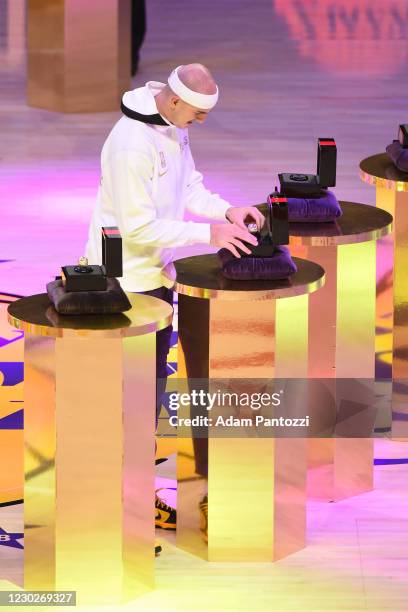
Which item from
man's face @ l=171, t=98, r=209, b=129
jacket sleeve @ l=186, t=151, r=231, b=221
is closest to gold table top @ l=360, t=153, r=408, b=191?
jacket sleeve @ l=186, t=151, r=231, b=221

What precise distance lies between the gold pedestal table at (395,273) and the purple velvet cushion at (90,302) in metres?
1.60

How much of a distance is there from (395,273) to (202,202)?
1.09m

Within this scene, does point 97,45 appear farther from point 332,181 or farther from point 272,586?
point 272,586

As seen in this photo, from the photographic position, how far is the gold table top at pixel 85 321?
4.35 meters

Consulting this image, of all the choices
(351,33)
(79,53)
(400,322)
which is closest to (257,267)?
(400,322)

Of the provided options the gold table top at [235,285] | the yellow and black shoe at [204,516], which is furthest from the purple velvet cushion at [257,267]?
the yellow and black shoe at [204,516]

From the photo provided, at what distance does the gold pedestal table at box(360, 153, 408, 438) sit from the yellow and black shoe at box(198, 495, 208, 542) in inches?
50.2

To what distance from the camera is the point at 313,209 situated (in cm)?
540

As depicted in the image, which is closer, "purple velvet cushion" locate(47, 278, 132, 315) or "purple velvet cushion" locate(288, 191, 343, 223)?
"purple velvet cushion" locate(47, 278, 132, 315)

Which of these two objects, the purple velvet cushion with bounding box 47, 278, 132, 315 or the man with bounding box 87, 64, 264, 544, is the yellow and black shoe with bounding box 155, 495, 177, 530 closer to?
the man with bounding box 87, 64, 264, 544

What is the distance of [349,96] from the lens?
39.0 feet

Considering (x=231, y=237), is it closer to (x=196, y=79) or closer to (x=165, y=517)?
(x=196, y=79)

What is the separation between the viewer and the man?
485 cm

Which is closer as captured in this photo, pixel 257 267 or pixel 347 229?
pixel 257 267
